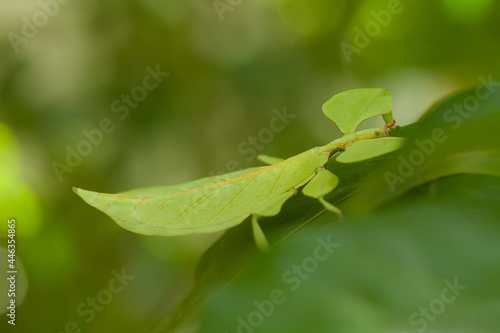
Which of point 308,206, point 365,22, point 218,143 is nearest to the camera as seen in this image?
point 308,206

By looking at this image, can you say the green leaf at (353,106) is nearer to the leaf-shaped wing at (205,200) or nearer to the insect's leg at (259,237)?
the leaf-shaped wing at (205,200)

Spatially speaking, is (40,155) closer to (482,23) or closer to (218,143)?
(218,143)

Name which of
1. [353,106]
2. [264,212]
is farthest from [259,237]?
[353,106]

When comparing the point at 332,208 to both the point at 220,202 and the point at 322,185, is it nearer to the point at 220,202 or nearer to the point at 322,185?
the point at 322,185

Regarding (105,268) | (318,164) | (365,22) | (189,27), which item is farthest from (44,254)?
(365,22)

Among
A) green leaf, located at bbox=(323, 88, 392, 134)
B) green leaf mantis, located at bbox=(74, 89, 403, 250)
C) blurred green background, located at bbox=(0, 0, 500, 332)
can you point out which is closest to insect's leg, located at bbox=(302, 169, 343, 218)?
green leaf mantis, located at bbox=(74, 89, 403, 250)

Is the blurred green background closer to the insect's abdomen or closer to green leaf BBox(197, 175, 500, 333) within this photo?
the insect's abdomen

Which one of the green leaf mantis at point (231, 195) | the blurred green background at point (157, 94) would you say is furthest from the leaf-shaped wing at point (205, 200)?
the blurred green background at point (157, 94)
